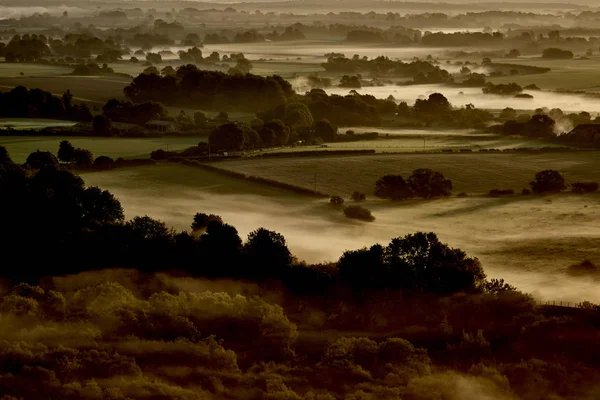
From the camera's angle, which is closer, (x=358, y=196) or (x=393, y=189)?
(x=358, y=196)

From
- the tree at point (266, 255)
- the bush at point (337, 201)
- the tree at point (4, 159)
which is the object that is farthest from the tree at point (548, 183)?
the tree at point (4, 159)

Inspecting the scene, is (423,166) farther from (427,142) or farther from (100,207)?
(100,207)

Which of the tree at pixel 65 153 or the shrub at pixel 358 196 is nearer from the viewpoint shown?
the shrub at pixel 358 196

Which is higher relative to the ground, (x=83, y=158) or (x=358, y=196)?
(x=83, y=158)

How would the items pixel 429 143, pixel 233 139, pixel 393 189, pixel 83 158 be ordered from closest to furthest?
pixel 393 189
pixel 83 158
pixel 233 139
pixel 429 143

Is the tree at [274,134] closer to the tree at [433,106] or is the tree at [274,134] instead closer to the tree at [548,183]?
the tree at [548,183]

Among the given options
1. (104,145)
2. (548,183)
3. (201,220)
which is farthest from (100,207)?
(104,145)

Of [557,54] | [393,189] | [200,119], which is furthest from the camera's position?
[557,54]

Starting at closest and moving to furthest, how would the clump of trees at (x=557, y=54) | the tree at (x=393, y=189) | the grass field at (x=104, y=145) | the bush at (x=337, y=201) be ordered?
the bush at (x=337, y=201)
the tree at (x=393, y=189)
the grass field at (x=104, y=145)
the clump of trees at (x=557, y=54)

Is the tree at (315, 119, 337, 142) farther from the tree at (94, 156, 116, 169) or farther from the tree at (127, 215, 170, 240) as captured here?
the tree at (127, 215, 170, 240)
